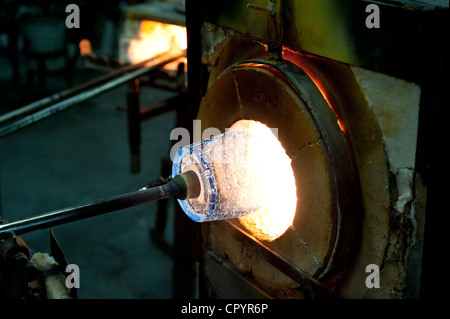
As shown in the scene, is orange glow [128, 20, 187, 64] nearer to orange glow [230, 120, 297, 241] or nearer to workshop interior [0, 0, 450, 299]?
workshop interior [0, 0, 450, 299]

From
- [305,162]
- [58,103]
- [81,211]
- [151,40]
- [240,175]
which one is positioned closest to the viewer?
[81,211]

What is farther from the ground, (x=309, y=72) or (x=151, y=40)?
(x=151, y=40)

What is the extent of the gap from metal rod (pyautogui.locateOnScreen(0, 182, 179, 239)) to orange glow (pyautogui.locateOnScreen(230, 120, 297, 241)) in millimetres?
364

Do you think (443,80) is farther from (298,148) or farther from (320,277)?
(320,277)

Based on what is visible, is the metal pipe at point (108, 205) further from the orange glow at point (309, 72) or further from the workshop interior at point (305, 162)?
the orange glow at point (309, 72)

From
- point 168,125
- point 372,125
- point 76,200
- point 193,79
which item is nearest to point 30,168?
point 76,200

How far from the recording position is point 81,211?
157cm

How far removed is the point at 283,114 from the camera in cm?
178

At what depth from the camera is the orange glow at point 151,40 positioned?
6578mm

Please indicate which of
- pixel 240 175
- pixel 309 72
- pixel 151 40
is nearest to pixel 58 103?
pixel 240 175

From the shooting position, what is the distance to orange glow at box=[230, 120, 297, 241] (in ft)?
6.22

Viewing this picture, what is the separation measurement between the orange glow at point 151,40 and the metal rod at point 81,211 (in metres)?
4.95

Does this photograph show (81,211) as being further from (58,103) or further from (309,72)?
(58,103)

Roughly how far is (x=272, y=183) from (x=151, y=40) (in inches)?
208
